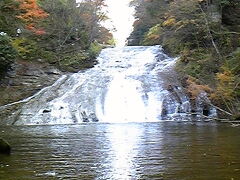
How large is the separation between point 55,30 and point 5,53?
307 inches

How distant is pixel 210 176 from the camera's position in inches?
258

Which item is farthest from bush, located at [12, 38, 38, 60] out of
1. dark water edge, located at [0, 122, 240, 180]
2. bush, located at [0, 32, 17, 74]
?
dark water edge, located at [0, 122, 240, 180]

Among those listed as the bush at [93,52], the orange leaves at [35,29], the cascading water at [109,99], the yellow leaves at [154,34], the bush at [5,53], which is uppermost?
the yellow leaves at [154,34]

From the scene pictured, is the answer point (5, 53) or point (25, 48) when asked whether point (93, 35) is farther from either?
point (5, 53)

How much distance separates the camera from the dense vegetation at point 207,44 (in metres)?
21.1

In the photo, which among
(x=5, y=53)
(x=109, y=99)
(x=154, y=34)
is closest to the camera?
(x=109, y=99)

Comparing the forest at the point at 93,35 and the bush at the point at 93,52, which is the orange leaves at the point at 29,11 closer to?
the forest at the point at 93,35

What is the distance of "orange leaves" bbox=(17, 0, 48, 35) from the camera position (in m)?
27.5

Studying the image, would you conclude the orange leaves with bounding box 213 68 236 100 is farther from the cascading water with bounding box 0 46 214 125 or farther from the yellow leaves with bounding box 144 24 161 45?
the yellow leaves with bounding box 144 24 161 45

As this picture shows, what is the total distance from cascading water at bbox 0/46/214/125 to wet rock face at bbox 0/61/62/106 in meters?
0.67

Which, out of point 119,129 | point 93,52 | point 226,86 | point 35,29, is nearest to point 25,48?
point 35,29

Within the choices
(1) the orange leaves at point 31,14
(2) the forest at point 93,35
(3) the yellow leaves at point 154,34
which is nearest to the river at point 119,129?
(2) the forest at point 93,35

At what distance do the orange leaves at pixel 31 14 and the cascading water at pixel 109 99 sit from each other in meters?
4.91

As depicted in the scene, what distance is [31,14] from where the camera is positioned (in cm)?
2802
